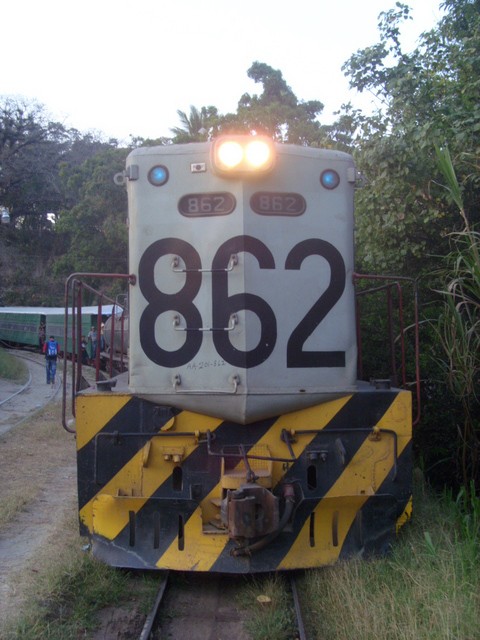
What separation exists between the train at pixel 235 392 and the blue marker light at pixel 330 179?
2 cm

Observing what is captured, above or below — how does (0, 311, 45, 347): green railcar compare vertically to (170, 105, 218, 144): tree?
below

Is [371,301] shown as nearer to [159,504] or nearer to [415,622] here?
[159,504]

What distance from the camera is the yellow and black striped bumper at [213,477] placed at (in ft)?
16.4

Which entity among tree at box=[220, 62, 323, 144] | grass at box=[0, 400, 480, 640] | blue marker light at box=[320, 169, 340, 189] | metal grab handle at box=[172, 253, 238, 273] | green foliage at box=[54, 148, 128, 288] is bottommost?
grass at box=[0, 400, 480, 640]

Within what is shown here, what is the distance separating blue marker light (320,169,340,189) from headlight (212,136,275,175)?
1.47 feet

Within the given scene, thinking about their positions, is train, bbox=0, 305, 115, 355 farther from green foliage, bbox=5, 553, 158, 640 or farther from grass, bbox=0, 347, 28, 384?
green foliage, bbox=5, 553, 158, 640

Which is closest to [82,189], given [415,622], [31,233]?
[31,233]

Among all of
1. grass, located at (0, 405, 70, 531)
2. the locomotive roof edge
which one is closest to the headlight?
the locomotive roof edge

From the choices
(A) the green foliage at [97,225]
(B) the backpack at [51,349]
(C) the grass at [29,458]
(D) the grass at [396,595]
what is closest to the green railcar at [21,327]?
(A) the green foliage at [97,225]

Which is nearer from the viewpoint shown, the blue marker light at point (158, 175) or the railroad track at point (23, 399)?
the blue marker light at point (158, 175)

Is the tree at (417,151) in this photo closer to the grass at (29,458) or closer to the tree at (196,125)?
the grass at (29,458)

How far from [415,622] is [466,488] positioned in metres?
2.44

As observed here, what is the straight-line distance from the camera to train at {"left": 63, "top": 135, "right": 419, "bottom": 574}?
4.96m

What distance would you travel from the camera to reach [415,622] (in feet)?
13.1
